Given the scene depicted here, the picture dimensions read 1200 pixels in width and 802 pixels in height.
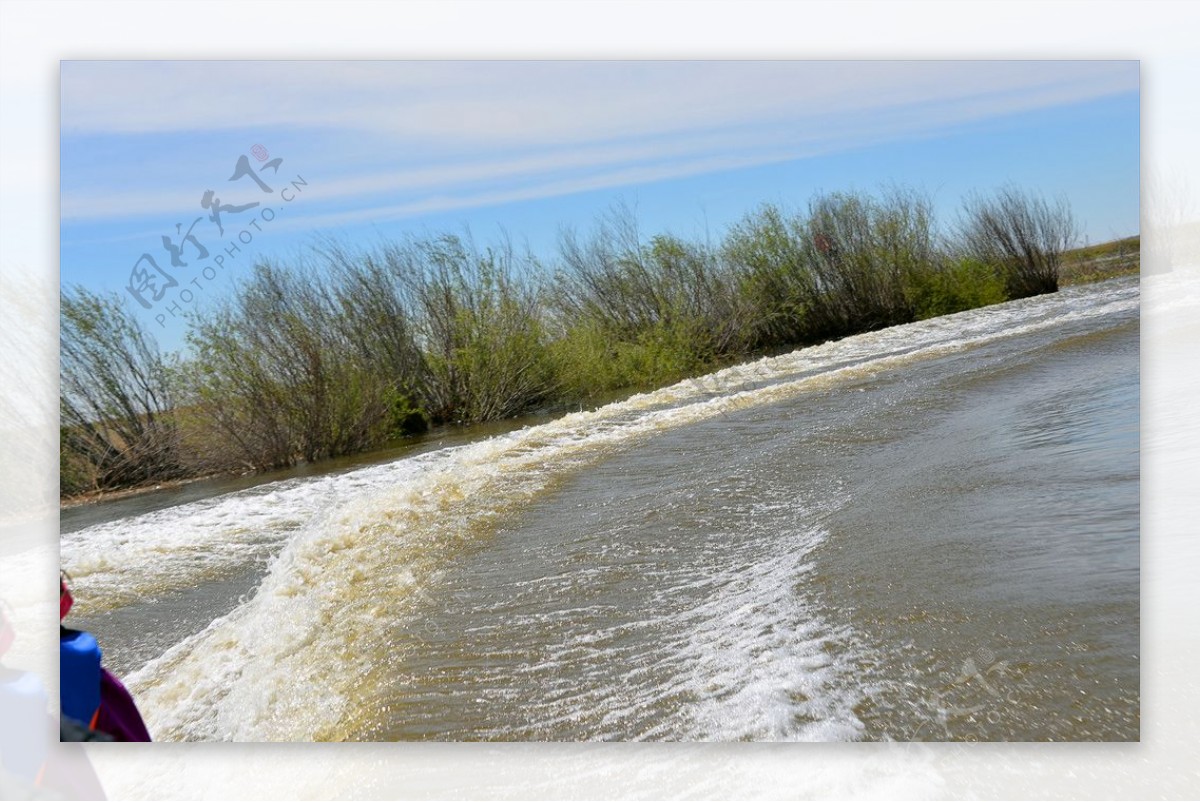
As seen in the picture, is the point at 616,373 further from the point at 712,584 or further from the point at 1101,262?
the point at 1101,262

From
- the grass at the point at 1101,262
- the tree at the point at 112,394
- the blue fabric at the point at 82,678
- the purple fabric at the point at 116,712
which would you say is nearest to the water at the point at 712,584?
the grass at the point at 1101,262

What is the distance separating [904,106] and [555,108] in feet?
3.59

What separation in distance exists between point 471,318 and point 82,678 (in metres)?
2.41

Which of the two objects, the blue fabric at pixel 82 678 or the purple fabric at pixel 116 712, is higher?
the blue fabric at pixel 82 678

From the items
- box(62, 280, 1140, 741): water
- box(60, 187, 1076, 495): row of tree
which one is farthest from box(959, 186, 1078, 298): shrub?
box(62, 280, 1140, 741): water

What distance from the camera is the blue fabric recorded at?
2.13m

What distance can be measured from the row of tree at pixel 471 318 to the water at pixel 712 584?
0.21m

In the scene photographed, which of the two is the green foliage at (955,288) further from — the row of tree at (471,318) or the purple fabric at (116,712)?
the purple fabric at (116,712)

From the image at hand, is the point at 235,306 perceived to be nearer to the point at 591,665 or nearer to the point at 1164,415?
the point at 591,665

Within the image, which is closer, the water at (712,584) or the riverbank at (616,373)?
the water at (712,584)

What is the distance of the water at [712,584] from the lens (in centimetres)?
274

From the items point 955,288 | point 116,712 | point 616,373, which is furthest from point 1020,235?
point 116,712

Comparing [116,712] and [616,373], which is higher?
[616,373]

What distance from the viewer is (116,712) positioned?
238 cm
